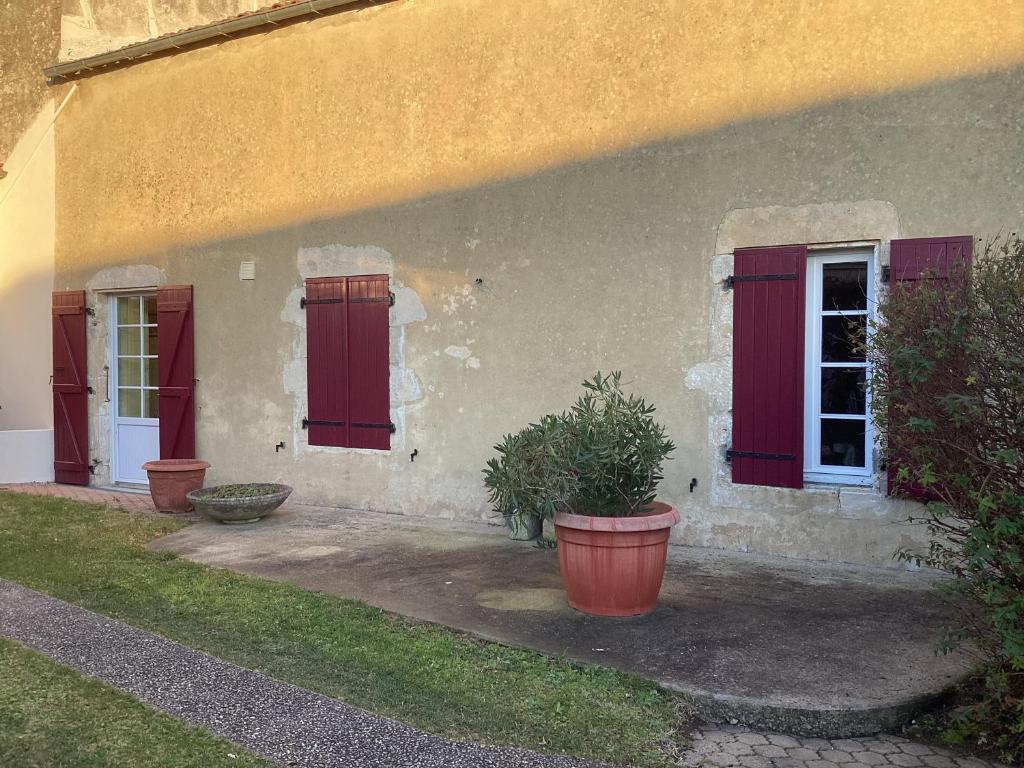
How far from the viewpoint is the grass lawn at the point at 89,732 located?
106 inches

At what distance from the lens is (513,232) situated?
20.8ft

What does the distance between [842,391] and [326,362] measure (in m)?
4.20

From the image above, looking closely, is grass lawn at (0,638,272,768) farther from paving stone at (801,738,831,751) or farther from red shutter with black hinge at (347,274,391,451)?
red shutter with black hinge at (347,274,391,451)

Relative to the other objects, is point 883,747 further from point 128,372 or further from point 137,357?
point 128,372

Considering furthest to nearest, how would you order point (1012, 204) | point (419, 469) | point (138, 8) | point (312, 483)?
point (138, 8) < point (312, 483) < point (419, 469) < point (1012, 204)

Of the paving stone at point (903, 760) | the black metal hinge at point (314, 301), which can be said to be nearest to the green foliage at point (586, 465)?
the paving stone at point (903, 760)

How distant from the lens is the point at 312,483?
24.3ft

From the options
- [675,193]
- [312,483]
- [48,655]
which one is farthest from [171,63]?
[48,655]

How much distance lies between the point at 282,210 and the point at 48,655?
15.4 ft

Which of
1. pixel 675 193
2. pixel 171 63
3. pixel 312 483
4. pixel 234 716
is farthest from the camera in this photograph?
pixel 171 63

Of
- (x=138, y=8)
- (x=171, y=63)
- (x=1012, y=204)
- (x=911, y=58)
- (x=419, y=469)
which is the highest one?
(x=138, y=8)

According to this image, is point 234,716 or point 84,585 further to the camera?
point 84,585

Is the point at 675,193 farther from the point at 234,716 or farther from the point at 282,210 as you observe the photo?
the point at 234,716

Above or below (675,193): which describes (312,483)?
below
